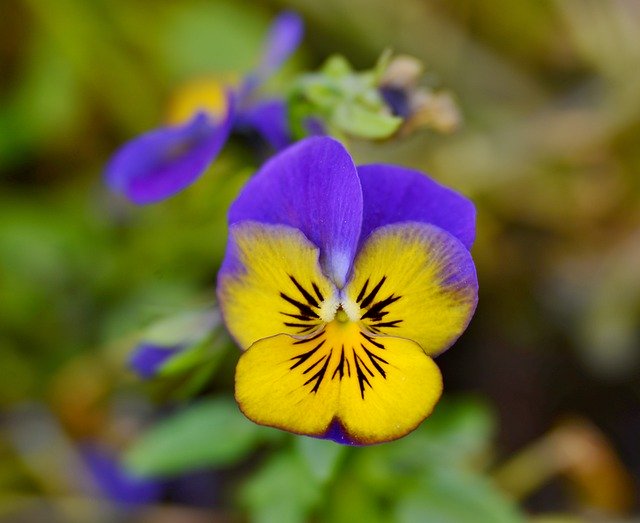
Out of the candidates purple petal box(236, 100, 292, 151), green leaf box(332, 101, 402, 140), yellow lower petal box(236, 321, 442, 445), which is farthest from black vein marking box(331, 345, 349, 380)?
purple petal box(236, 100, 292, 151)

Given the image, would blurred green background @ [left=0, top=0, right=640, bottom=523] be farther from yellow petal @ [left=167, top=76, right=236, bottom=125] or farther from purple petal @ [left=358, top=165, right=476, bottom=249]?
purple petal @ [left=358, top=165, right=476, bottom=249]

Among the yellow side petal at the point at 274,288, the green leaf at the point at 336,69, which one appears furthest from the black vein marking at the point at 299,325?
the green leaf at the point at 336,69

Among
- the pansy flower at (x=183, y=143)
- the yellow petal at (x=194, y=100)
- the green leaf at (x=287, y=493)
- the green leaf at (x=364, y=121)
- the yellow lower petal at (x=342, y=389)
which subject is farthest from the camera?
the yellow petal at (x=194, y=100)

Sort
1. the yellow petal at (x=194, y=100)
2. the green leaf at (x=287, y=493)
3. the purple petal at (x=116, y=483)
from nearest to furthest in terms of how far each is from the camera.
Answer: the green leaf at (x=287, y=493), the purple petal at (x=116, y=483), the yellow petal at (x=194, y=100)

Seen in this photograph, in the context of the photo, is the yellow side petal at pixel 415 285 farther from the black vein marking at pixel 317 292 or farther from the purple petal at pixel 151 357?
the purple petal at pixel 151 357

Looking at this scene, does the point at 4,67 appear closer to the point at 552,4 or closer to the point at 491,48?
the point at 491,48

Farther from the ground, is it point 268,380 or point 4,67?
point 4,67

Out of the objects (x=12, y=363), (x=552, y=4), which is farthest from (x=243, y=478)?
(x=552, y=4)
